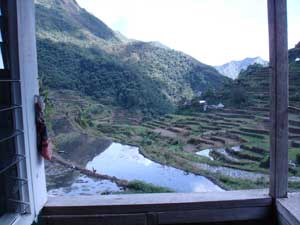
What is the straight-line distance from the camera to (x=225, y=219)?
1372mm

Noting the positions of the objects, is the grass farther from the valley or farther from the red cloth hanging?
the red cloth hanging

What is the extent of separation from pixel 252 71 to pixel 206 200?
1712 millimetres

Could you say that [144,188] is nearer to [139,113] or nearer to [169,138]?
[139,113]

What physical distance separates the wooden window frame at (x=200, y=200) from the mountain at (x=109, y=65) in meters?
2.27

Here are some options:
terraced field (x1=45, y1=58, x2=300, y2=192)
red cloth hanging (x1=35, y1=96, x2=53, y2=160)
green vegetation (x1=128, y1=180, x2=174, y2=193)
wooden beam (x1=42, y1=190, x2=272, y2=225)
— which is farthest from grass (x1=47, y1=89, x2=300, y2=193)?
red cloth hanging (x1=35, y1=96, x2=53, y2=160)

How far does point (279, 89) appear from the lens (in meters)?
1.28

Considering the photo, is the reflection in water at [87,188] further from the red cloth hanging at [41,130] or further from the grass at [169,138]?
the grass at [169,138]

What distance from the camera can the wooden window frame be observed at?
1263 millimetres

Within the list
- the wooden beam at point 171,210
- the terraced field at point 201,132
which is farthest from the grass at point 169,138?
the wooden beam at point 171,210

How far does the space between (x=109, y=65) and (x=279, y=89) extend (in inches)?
153

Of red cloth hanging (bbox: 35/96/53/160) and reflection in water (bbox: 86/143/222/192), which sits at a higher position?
red cloth hanging (bbox: 35/96/53/160)

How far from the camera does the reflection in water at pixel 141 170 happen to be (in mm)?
2575

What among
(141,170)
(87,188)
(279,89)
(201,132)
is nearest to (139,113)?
(201,132)

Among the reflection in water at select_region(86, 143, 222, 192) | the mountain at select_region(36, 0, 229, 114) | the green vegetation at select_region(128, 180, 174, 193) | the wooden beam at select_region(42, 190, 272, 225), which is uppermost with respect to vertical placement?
the mountain at select_region(36, 0, 229, 114)
